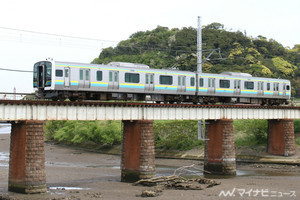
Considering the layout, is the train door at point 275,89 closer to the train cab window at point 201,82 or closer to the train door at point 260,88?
the train door at point 260,88

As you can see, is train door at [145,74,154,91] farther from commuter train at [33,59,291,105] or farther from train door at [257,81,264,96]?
train door at [257,81,264,96]

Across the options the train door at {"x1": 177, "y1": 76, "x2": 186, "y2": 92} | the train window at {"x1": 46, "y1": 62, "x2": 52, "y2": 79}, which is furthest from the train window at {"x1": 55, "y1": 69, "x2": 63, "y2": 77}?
the train door at {"x1": 177, "y1": 76, "x2": 186, "y2": 92}

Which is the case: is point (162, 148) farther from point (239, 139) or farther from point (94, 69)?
point (94, 69)

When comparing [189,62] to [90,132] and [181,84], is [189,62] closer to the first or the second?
[90,132]

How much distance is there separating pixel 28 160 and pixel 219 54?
78.6 m

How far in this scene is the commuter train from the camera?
113ft

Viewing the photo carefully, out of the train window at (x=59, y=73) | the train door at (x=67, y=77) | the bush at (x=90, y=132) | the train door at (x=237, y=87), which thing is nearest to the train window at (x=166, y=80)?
the train door at (x=237, y=87)

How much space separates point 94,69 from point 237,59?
258 ft

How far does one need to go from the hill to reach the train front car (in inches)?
2631

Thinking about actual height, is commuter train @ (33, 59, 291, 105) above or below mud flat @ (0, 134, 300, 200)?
above

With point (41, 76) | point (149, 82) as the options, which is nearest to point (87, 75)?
point (41, 76)

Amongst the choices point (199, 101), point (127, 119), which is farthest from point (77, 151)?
point (127, 119)

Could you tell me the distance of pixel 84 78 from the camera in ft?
116

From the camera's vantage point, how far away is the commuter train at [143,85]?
3450 centimetres
